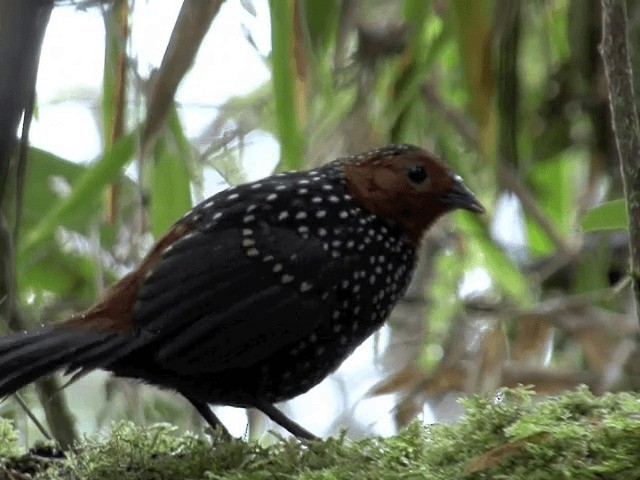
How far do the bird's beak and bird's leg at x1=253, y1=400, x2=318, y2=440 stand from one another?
84cm

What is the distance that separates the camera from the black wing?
8.09ft

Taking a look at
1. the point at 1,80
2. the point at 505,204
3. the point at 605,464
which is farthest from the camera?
the point at 505,204

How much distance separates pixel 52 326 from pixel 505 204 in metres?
2.63

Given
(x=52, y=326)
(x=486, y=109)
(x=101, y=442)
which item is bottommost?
(x=101, y=442)

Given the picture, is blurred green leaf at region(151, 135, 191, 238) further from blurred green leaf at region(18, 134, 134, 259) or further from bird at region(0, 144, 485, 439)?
bird at region(0, 144, 485, 439)

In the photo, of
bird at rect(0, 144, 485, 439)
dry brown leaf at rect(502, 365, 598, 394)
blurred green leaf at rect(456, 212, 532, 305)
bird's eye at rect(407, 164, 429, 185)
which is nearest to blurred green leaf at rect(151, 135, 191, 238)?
bird at rect(0, 144, 485, 439)

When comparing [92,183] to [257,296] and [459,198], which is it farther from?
[459,198]

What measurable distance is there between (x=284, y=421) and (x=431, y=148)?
1.85 m

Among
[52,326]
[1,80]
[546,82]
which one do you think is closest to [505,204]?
[546,82]

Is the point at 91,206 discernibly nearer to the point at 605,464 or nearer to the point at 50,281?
the point at 50,281

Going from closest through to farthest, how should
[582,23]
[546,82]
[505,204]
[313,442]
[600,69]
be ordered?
[313,442] → [582,23] → [600,69] → [546,82] → [505,204]

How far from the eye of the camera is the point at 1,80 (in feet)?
3.43

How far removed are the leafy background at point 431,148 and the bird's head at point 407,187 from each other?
0.67 ft

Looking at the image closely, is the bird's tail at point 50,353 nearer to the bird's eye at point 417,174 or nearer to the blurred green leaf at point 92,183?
the blurred green leaf at point 92,183
